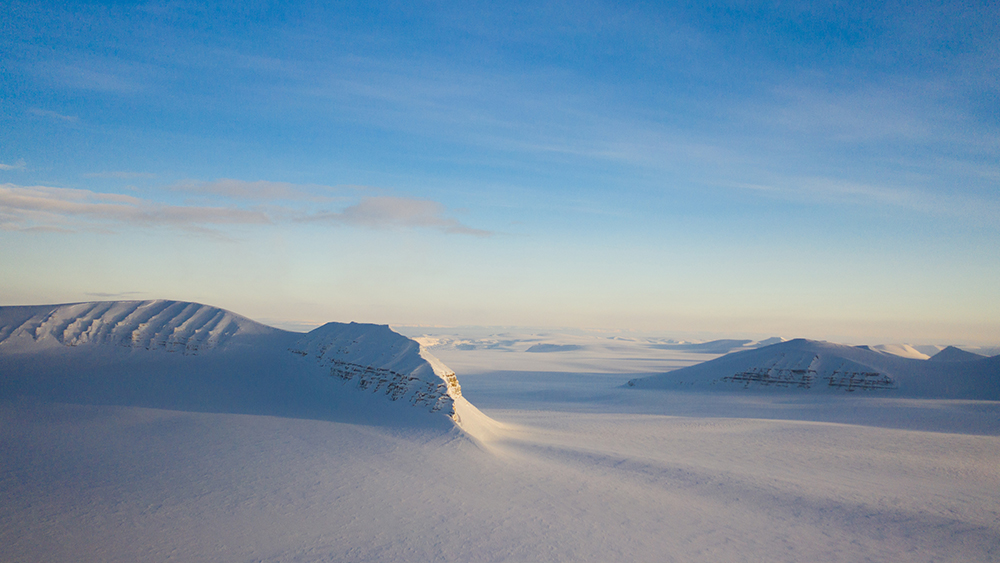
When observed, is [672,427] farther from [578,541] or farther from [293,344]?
[293,344]

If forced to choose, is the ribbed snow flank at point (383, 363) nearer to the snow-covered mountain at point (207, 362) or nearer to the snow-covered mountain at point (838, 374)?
the snow-covered mountain at point (207, 362)

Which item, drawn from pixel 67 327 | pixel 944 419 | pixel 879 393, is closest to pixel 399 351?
pixel 67 327

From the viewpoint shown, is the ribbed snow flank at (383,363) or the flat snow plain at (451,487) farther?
the ribbed snow flank at (383,363)

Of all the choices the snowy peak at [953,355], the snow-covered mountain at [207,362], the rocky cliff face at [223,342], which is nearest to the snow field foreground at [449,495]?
the snow-covered mountain at [207,362]

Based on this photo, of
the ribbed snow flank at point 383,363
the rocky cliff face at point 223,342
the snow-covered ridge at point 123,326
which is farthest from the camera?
the snow-covered ridge at point 123,326

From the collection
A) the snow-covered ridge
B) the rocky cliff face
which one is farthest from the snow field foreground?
the snow-covered ridge

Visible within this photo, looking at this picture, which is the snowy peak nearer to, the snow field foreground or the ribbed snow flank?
the snow field foreground
